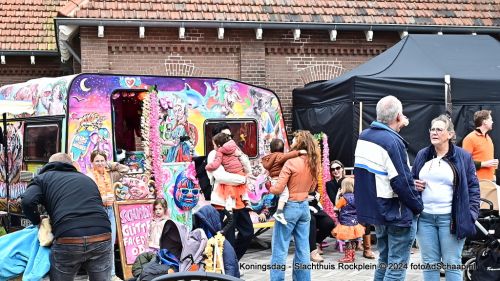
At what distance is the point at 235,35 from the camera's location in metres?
15.1

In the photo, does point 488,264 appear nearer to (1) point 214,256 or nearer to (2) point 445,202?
(2) point 445,202

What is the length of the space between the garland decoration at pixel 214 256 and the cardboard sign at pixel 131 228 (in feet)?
9.23

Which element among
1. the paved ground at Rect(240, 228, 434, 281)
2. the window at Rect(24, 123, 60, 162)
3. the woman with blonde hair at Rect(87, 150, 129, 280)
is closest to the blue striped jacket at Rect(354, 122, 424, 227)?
the paved ground at Rect(240, 228, 434, 281)

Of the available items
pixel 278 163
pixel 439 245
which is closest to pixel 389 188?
pixel 439 245

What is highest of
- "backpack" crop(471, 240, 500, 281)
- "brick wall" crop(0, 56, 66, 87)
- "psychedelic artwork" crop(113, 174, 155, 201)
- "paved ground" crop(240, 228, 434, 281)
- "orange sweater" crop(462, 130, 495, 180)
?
"brick wall" crop(0, 56, 66, 87)

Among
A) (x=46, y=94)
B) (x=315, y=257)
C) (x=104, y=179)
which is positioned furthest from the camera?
(x=315, y=257)

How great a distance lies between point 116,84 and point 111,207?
1.76m

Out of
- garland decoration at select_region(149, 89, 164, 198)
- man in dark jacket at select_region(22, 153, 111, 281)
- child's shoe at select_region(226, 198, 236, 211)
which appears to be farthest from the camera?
garland decoration at select_region(149, 89, 164, 198)

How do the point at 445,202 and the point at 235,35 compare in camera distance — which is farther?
the point at 235,35

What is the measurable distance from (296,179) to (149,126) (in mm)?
2702

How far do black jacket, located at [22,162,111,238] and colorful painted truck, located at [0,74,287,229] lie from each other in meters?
2.92

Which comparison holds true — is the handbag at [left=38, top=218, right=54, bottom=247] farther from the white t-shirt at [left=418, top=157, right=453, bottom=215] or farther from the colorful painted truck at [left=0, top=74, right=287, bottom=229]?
the white t-shirt at [left=418, top=157, right=453, bottom=215]

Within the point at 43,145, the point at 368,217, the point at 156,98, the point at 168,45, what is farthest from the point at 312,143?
the point at 168,45

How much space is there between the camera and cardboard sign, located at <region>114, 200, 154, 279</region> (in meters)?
9.00
